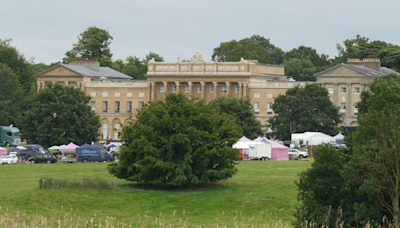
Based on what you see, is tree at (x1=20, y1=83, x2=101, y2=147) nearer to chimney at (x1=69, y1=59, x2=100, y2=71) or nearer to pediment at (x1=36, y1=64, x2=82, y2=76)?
pediment at (x1=36, y1=64, x2=82, y2=76)

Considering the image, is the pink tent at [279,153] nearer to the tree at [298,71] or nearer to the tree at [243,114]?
the tree at [243,114]

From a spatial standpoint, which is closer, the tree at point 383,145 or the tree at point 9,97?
the tree at point 383,145

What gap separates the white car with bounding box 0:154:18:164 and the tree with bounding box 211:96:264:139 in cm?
2664

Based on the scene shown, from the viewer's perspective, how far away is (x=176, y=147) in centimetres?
4150

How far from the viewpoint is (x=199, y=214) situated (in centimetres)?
3412

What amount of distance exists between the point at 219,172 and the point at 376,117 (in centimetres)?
1608

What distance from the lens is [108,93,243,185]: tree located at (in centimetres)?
3978

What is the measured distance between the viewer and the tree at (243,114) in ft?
263

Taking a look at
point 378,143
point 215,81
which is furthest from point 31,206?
point 215,81

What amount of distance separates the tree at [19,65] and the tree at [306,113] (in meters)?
54.2

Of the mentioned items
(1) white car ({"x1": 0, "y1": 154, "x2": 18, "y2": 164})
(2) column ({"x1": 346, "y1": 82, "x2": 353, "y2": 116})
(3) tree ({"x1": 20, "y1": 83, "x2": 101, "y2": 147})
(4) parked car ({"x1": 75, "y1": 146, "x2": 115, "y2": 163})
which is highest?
(2) column ({"x1": 346, "y1": 82, "x2": 353, "y2": 116})

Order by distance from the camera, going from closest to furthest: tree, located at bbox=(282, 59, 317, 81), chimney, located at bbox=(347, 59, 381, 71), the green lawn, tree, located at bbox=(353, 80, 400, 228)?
tree, located at bbox=(353, 80, 400, 228) → the green lawn → chimney, located at bbox=(347, 59, 381, 71) → tree, located at bbox=(282, 59, 317, 81)

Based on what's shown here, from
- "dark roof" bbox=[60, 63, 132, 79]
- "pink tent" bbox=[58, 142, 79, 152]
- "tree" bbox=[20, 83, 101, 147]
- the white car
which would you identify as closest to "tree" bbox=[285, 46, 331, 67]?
"dark roof" bbox=[60, 63, 132, 79]

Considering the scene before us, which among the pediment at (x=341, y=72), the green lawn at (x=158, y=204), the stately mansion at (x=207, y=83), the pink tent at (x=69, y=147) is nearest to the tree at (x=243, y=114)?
the stately mansion at (x=207, y=83)
